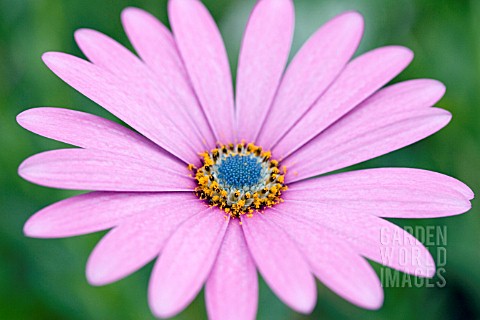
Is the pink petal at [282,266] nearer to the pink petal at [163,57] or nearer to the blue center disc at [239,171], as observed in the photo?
the blue center disc at [239,171]

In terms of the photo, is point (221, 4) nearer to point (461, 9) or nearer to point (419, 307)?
point (461, 9)

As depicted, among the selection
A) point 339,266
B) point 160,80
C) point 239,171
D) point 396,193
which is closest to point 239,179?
point 239,171

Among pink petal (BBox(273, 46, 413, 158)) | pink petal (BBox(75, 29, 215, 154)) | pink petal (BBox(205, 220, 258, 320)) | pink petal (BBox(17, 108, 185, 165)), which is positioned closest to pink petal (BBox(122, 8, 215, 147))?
pink petal (BBox(75, 29, 215, 154))

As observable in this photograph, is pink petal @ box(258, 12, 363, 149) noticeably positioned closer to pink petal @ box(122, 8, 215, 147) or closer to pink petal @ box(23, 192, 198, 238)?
pink petal @ box(122, 8, 215, 147)

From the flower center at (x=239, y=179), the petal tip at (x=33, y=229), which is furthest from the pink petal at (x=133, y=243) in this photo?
the flower center at (x=239, y=179)


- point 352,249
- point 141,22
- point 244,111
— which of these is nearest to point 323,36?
point 244,111
